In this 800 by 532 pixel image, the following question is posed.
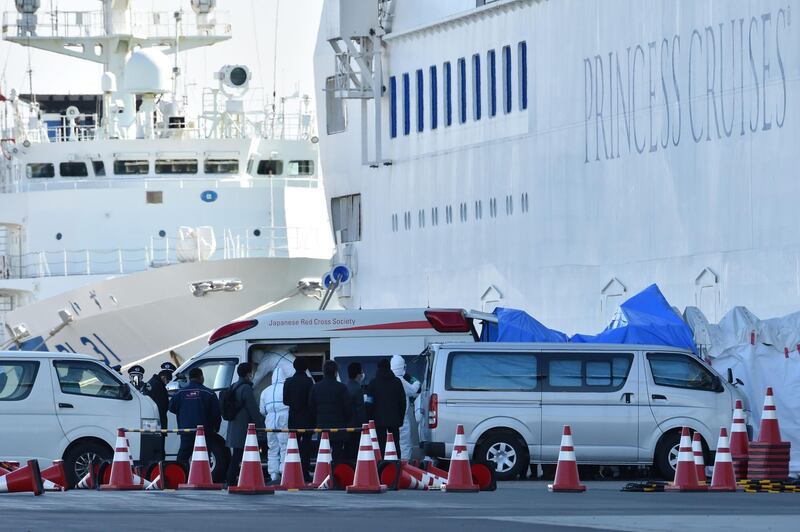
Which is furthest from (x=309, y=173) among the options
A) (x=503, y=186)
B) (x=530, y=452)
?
(x=530, y=452)

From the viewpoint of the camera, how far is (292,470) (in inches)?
798

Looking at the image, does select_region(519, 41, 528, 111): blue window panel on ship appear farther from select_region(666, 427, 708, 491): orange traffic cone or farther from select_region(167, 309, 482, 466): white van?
select_region(666, 427, 708, 491): orange traffic cone

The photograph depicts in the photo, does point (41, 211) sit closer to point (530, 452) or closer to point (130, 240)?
point (130, 240)

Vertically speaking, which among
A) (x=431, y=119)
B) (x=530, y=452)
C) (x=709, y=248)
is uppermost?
(x=431, y=119)

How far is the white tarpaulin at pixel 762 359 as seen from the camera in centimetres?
2444

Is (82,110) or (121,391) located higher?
(82,110)

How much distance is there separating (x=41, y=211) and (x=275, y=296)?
595cm

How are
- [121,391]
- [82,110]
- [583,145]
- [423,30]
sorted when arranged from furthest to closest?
[82,110] < [423,30] < [583,145] < [121,391]

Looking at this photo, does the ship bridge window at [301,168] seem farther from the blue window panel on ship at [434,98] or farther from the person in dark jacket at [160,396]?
the person in dark jacket at [160,396]

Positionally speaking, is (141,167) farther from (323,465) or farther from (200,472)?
(323,465)

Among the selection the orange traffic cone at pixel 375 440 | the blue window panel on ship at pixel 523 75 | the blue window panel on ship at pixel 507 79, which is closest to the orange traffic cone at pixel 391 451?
the orange traffic cone at pixel 375 440

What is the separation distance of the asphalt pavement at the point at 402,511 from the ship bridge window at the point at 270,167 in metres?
29.8

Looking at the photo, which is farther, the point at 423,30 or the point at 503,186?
the point at 423,30

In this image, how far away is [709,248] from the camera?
32.0 m
